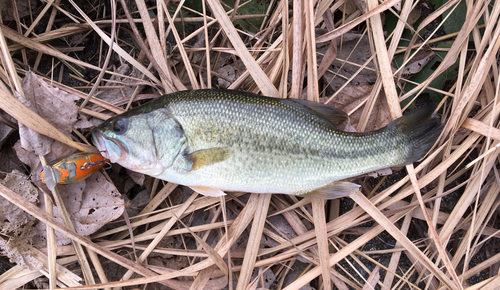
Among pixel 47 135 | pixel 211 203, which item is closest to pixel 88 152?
pixel 47 135

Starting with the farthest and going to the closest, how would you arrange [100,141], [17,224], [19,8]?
[19,8] → [17,224] → [100,141]

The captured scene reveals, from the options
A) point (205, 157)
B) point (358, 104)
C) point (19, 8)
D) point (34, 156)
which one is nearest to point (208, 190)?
point (205, 157)

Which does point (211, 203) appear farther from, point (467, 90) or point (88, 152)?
point (467, 90)

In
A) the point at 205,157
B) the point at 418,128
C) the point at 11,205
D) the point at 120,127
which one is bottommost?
the point at 11,205

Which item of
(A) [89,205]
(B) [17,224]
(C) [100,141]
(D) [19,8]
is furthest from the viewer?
(D) [19,8]

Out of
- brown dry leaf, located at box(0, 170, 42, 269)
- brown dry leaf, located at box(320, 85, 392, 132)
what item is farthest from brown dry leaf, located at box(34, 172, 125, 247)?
brown dry leaf, located at box(320, 85, 392, 132)

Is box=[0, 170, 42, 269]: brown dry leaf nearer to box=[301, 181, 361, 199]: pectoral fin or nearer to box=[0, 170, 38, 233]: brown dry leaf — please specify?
box=[0, 170, 38, 233]: brown dry leaf

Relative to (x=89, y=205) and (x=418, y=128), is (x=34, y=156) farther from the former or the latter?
(x=418, y=128)

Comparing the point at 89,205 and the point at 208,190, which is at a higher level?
the point at 208,190
